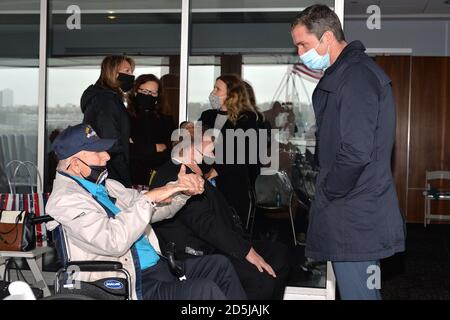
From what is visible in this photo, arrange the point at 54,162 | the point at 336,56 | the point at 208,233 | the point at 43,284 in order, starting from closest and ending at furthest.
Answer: the point at 336,56
the point at 208,233
the point at 43,284
the point at 54,162

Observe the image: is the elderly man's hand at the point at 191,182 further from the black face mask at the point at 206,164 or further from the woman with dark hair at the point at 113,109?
the woman with dark hair at the point at 113,109

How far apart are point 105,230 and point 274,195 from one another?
240 cm

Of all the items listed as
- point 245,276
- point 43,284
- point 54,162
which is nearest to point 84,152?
point 245,276

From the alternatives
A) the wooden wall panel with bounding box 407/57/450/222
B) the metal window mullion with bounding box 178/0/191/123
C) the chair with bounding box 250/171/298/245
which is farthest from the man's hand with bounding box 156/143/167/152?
the wooden wall panel with bounding box 407/57/450/222

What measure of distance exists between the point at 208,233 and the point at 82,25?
250 centimetres

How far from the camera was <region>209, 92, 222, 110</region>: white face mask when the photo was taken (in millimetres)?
4453

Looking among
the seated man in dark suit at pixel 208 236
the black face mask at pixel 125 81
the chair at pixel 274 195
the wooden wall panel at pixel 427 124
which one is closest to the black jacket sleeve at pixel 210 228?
the seated man in dark suit at pixel 208 236

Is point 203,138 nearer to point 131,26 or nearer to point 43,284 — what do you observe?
point 43,284

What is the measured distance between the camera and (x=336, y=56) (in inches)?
101

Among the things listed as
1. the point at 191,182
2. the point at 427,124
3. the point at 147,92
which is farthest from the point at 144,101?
the point at 427,124

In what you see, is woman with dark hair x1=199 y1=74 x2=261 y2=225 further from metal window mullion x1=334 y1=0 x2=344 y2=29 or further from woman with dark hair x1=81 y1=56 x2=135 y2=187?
metal window mullion x1=334 y1=0 x2=344 y2=29

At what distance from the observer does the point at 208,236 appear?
323cm

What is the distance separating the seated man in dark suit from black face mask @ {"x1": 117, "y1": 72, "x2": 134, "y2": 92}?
34.6 inches

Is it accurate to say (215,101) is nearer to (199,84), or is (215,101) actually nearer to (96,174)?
(199,84)
